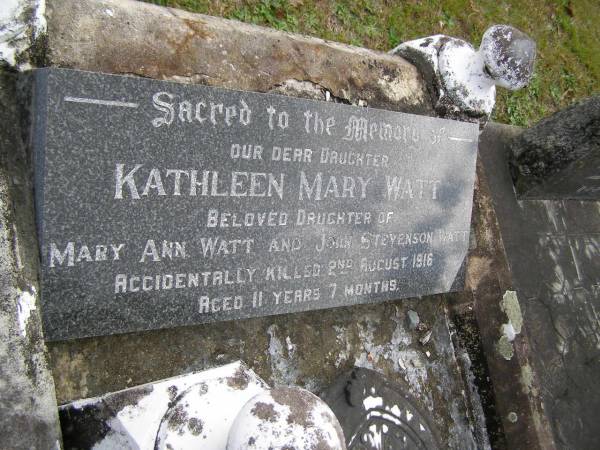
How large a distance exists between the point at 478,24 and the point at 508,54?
8.38 ft

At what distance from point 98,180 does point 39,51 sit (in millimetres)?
455

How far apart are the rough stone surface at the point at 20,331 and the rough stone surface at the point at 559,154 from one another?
2.59m

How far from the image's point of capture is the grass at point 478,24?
11.3 ft

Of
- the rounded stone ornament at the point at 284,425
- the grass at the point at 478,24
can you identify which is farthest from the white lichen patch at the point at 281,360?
the grass at the point at 478,24

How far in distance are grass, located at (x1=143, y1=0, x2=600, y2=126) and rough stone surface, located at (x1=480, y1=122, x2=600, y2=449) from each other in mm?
1470

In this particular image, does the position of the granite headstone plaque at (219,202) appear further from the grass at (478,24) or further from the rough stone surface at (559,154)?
the grass at (478,24)

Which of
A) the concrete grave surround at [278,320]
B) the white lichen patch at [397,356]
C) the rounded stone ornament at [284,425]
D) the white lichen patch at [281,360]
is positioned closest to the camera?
the rounded stone ornament at [284,425]

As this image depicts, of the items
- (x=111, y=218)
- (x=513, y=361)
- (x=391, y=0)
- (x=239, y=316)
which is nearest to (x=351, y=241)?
(x=239, y=316)

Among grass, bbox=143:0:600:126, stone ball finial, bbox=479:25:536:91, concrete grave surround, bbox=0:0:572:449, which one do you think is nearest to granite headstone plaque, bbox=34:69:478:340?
concrete grave surround, bbox=0:0:572:449

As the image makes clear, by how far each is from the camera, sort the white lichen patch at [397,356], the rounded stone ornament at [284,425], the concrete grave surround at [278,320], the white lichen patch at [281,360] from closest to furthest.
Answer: the rounded stone ornament at [284,425], the concrete grave surround at [278,320], the white lichen patch at [281,360], the white lichen patch at [397,356]

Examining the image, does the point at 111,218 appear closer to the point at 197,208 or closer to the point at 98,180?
the point at 98,180

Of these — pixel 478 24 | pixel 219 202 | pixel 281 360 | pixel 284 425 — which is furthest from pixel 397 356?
pixel 478 24

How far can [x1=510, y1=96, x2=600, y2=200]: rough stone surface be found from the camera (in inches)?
106

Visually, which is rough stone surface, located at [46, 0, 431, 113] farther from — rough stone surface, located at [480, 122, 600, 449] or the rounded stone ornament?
the rounded stone ornament
